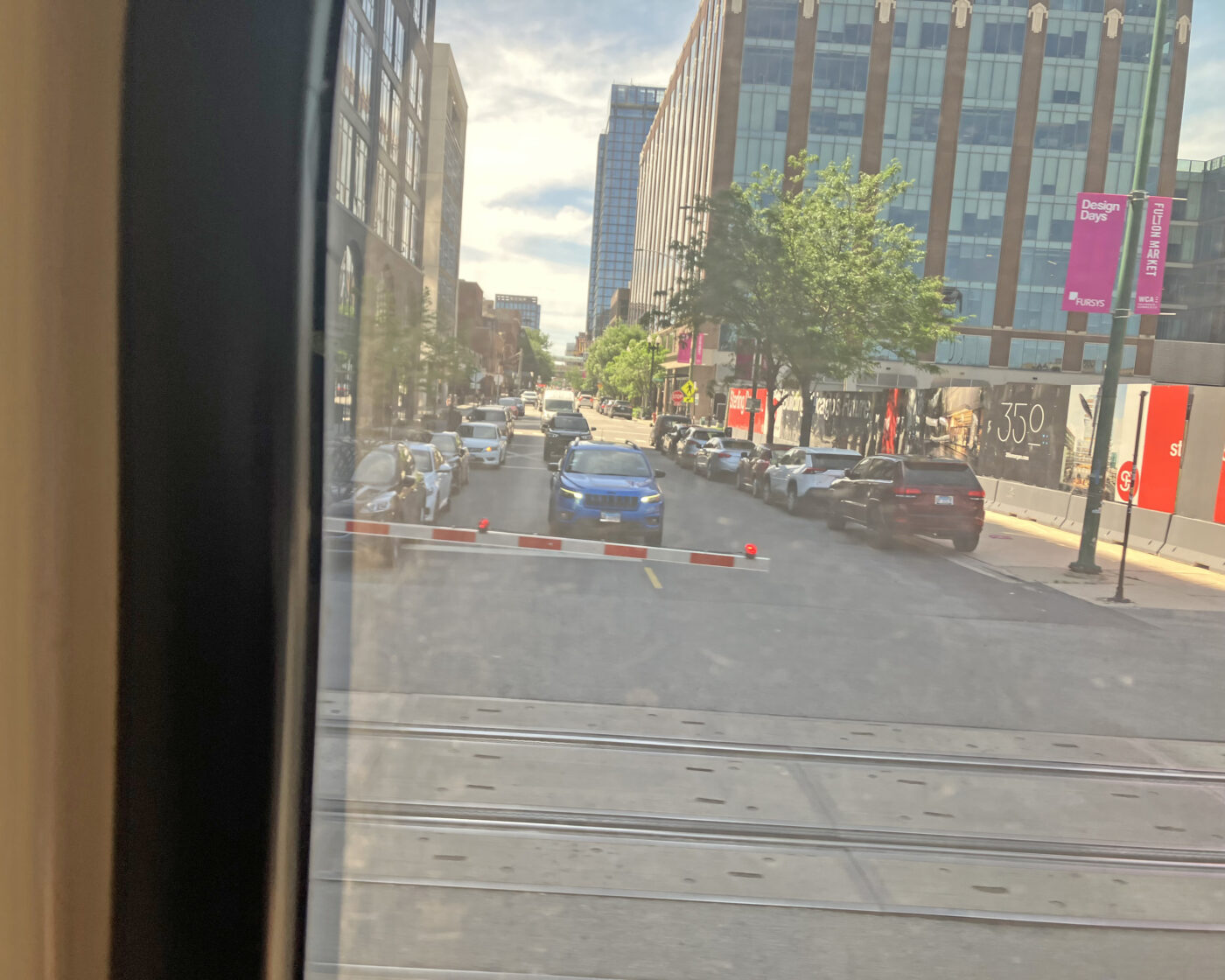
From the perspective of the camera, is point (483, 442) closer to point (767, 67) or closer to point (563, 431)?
point (563, 431)

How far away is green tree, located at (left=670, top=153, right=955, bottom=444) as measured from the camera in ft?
99.6

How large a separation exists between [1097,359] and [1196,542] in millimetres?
38801

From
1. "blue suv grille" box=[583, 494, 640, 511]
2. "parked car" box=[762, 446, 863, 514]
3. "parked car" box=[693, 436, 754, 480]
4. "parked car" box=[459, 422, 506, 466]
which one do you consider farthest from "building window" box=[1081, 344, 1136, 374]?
"blue suv grille" box=[583, 494, 640, 511]

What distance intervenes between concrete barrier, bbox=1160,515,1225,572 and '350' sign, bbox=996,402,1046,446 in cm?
676

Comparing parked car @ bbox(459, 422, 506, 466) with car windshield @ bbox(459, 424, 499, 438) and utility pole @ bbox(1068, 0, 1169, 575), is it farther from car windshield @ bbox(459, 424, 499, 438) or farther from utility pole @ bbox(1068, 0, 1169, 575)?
utility pole @ bbox(1068, 0, 1169, 575)

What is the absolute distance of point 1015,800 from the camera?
5.08 m

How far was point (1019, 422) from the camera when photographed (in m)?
23.0

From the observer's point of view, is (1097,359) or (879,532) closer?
(879,532)

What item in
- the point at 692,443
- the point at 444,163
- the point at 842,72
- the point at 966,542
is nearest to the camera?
the point at 444,163

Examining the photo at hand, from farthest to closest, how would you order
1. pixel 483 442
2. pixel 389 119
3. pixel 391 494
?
Result: pixel 483 442 < pixel 391 494 < pixel 389 119

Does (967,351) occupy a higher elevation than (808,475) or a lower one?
higher

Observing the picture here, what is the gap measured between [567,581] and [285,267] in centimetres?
936

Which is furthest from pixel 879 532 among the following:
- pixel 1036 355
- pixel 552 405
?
pixel 1036 355

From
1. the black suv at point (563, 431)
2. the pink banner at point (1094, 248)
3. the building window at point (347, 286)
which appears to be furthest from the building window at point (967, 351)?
the building window at point (347, 286)
